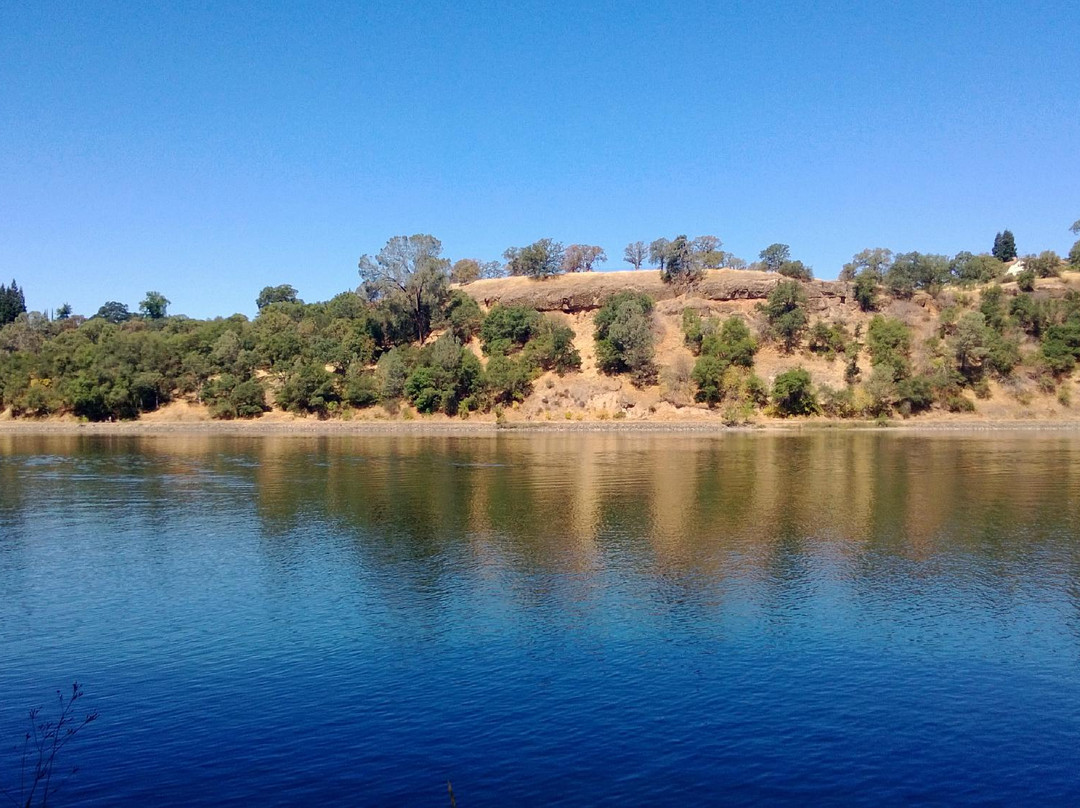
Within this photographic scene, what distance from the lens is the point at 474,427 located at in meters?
83.6

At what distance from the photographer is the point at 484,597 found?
2084 centimetres

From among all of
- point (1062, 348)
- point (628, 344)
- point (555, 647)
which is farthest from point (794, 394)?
point (555, 647)

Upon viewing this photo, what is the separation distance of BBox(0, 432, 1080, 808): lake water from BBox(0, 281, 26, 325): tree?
415 feet

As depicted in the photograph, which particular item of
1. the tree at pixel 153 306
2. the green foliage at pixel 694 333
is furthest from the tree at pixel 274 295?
the green foliage at pixel 694 333

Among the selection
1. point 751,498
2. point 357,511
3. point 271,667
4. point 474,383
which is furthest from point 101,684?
point 474,383

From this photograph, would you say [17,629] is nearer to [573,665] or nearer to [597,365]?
[573,665]

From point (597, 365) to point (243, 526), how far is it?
210ft

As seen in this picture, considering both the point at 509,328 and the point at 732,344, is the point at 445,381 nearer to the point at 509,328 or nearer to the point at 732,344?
the point at 509,328

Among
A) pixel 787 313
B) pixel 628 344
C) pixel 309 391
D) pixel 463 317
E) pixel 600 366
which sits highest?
pixel 463 317

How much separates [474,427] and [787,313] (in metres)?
38.2

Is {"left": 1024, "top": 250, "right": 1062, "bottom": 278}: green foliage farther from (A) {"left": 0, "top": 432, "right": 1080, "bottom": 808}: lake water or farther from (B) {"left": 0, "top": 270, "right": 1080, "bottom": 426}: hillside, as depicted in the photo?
(A) {"left": 0, "top": 432, "right": 1080, "bottom": 808}: lake water

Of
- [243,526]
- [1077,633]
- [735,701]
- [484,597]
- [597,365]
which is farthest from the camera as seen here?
[597,365]

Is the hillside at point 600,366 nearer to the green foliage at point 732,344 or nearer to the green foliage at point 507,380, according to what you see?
the green foliage at point 507,380

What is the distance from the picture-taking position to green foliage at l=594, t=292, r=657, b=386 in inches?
3465
